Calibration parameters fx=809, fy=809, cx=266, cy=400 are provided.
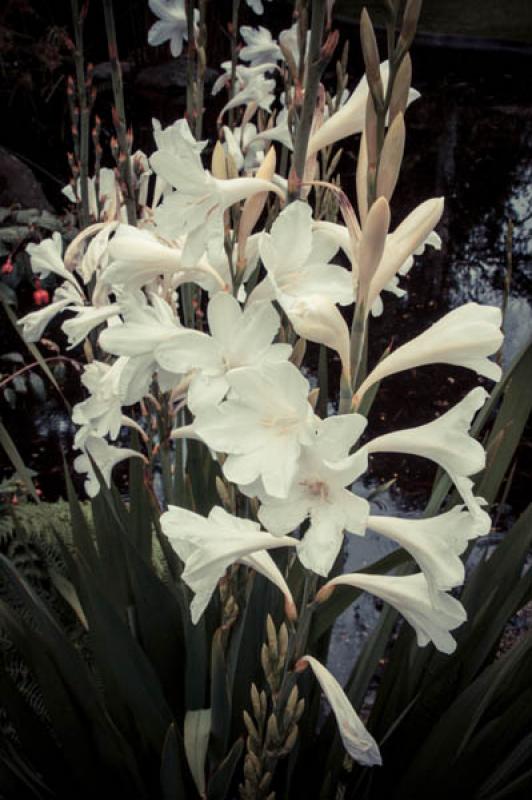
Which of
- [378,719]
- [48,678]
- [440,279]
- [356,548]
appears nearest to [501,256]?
[440,279]

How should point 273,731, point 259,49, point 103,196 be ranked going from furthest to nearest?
point 259,49 < point 103,196 < point 273,731

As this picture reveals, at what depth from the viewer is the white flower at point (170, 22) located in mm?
1704

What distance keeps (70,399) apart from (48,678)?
2308mm

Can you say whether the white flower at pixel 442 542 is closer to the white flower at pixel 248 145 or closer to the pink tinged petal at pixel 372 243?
the pink tinged petal at pixel 372 243

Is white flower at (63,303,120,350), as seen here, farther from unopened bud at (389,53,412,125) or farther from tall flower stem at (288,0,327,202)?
unopened bud at (389,53,412,125)

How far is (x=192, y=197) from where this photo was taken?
3.07 ft

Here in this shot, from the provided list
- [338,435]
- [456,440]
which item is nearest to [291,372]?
[338,435]

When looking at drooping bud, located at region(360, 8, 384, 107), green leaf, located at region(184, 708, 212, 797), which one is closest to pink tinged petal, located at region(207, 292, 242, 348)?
drooping bud, located at region(360, 8, 384, 107)

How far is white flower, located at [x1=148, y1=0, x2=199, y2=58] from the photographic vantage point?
1.70 metres

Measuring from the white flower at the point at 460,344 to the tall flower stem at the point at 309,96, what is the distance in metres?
0.24

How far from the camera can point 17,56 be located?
654 cm

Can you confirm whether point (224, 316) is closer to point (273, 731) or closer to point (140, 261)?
point (140, 261)

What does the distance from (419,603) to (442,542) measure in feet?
0.36

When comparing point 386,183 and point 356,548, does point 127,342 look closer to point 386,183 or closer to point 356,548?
point 386,183
